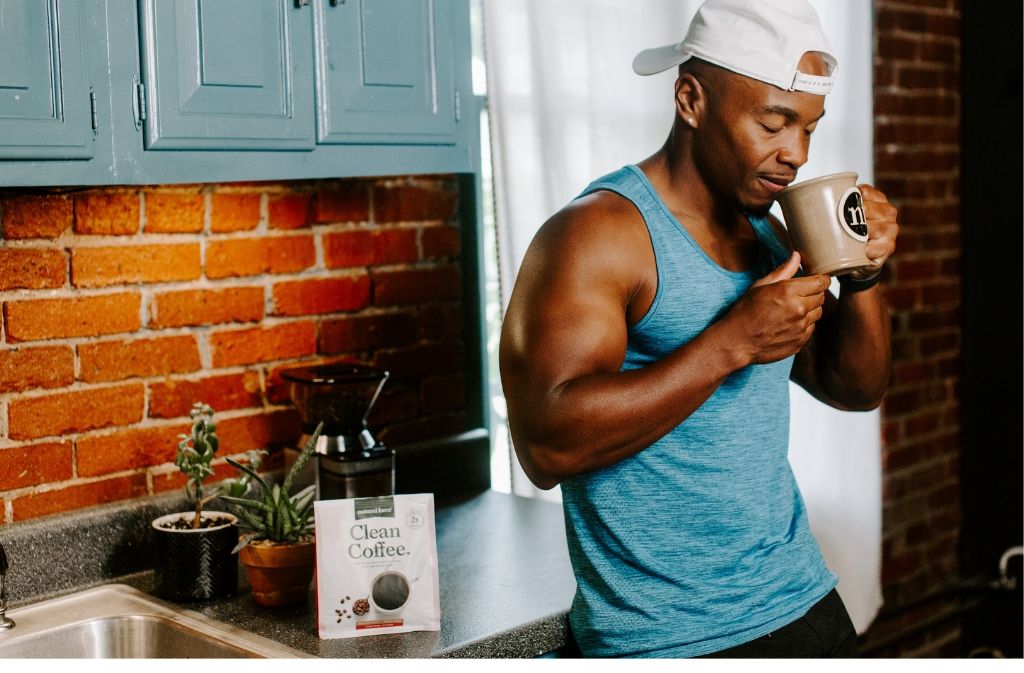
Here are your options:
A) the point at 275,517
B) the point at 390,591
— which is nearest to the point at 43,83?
the point at 275,517

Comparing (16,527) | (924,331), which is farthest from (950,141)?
(16,527)

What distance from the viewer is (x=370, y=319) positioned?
2.36 metres

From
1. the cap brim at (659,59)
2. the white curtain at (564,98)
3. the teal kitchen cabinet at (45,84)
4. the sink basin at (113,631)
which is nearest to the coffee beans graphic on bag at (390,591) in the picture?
the sink basin at (113,631)

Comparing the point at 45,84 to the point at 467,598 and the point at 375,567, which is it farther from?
the point at 467,598

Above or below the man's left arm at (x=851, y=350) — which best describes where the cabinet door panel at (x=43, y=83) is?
above

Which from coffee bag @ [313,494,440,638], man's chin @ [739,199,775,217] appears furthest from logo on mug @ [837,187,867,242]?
coffee bag @ [313,494,440,638]

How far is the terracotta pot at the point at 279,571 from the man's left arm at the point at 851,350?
0.83 metres

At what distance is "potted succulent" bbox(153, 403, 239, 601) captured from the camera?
1.78 metres

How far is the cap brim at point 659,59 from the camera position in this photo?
1.62 metres

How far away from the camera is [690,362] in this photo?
1457 millimetres

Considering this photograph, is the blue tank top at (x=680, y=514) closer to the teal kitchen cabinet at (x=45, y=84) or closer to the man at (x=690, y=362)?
the man at (x=690, y=362)

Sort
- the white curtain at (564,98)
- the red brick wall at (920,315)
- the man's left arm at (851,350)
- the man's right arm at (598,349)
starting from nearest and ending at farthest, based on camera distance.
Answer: the man's right arm at (598,349) < the man's left arm at (851,350) < the white curtain at (564,98) < the red brick wall at (920,315)

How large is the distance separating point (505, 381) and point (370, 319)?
2.95ft

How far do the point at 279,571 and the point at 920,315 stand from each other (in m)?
2.39
